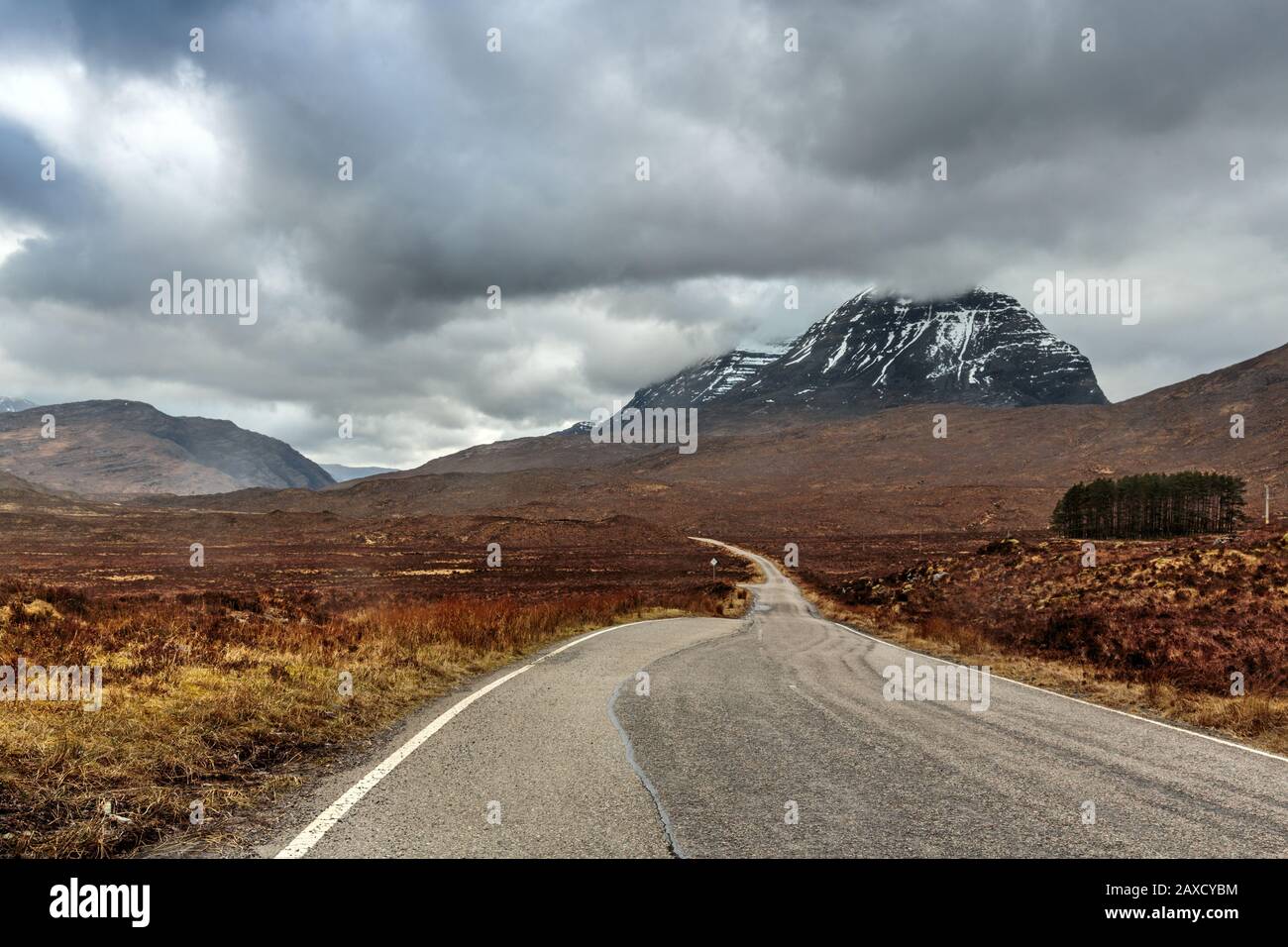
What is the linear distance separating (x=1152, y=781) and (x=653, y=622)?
19.5m

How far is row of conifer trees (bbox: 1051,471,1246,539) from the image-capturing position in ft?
281

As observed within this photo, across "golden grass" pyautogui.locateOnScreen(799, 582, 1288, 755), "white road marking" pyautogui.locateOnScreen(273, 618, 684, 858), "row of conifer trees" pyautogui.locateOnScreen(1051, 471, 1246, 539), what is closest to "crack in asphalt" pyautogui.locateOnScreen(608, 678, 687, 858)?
"white road marking" pyautogui.locateOnScreen(273, 618, 684, 858)

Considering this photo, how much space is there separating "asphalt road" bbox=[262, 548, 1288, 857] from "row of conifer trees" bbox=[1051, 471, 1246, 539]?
91.0 meters

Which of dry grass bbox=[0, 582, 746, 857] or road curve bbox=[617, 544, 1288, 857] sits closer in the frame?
road curve bbox=[617, 544, 1288, 857]

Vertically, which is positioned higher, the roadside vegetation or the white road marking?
the white road marking

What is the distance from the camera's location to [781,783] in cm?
587

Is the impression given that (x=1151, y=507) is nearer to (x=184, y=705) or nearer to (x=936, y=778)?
(x=936, y=778)

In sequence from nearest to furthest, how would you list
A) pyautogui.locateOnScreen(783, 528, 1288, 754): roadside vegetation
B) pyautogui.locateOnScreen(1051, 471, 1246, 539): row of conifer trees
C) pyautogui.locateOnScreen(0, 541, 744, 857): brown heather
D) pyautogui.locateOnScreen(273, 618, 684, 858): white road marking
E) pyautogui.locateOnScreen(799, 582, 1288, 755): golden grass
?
1. pyautogui.locateOnScreen(273, 618, 684, 858): white road marking
2. pyautogui.locateOnScreen(0, 541, 744, 857): brown heather
3. pyautogui.locateOnScreen(799, 582, 1288, 755): golden grass
4. pyautogui.locateOnScreen(783, 528, 1288, 754): roadside vegetation
5. pyautogui.locateOnScreen(1051, 471, 1246, 539): row of conifer trees

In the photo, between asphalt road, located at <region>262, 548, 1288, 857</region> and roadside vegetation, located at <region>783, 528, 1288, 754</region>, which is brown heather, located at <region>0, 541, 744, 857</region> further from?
roadside vegetation, located at <region>783, 528, 1288, 754</region>

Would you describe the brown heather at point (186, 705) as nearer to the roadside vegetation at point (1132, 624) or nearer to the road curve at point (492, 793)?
the road curve at point (492, 793)

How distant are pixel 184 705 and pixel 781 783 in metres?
5.91

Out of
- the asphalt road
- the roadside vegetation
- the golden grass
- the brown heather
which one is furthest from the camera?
the roadside vegetation

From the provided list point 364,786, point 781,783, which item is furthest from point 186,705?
point 781,783
